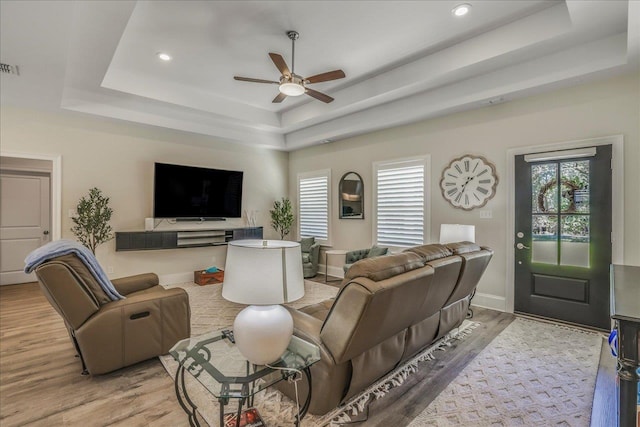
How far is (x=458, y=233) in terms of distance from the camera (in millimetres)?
3732

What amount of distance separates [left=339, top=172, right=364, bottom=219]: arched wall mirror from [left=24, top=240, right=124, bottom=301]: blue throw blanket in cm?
417

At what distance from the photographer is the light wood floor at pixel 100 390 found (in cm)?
191

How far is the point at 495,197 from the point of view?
408 centimetres

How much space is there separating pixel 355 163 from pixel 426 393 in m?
4.33

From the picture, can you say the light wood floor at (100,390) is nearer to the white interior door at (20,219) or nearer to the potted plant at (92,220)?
the potted plant at (92,220)

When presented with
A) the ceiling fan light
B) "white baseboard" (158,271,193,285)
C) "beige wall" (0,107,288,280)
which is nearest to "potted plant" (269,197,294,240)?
"beige wall" (0,107,288,280)

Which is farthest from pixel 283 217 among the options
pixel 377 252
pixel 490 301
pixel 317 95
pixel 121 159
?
pixel 490 301

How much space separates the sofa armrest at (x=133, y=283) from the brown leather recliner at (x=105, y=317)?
0.64m

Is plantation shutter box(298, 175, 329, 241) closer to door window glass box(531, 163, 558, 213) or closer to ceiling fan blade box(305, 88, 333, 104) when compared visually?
ceiling fan blade box(305, 88, 333, 104)

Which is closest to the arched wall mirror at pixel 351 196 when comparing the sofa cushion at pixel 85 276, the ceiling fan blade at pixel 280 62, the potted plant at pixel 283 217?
the potted plant at pixel 283 217

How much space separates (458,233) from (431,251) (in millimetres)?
1663

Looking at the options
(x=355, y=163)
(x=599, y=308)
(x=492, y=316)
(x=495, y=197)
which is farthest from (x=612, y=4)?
(x=355, y=163)

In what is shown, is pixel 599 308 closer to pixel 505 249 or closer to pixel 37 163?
pixel 505 249

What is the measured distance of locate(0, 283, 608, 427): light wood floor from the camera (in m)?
1.91
